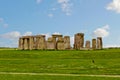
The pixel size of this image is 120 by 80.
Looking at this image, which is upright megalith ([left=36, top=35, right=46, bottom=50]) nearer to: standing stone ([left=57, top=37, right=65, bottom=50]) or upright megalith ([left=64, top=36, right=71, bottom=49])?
standing stone ([left=57, top=37, right=65, bottom=50])

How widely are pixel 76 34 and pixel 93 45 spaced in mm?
3360

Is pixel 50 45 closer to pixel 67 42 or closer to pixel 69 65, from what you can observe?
pixel 67 42

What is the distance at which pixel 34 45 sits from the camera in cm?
5956

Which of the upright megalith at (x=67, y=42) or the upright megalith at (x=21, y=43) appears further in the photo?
the upright megalith at (x=21, y=43)

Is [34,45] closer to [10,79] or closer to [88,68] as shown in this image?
[88,68]

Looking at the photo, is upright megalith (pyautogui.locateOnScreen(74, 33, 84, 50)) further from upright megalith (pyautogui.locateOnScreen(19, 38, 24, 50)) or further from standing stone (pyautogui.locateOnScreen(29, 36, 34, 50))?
upright megalith (pyautogui.locateOnScreen(19, 38, 24, 50))

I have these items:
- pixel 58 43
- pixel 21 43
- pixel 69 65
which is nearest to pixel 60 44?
pixel 58 43

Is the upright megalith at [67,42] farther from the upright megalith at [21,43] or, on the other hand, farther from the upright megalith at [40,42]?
the upright megalith at [21,43]

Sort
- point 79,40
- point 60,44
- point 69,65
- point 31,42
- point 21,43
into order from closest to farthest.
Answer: point 69,65 < point 60,44 < point 79,40 < point 31,42 < point 21,43

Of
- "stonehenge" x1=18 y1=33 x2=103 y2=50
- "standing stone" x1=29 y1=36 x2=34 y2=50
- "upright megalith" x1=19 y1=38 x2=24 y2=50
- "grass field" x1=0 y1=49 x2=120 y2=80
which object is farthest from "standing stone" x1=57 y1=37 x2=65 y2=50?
"grass field" x1=0 y1=49 x2=120 y2=80

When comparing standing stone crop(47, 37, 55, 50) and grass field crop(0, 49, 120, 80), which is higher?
standing stone crop(47, 37, 55, 50)

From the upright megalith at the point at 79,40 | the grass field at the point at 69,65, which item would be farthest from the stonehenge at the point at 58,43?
the grass field at the point at 69,65

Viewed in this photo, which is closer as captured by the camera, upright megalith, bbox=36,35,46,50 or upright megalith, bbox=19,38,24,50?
upright megalith, bbox=36,35,46,50

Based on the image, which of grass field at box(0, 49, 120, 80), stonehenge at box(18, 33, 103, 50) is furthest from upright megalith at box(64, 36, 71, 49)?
grass field at box(0, 49, 120, 80)
